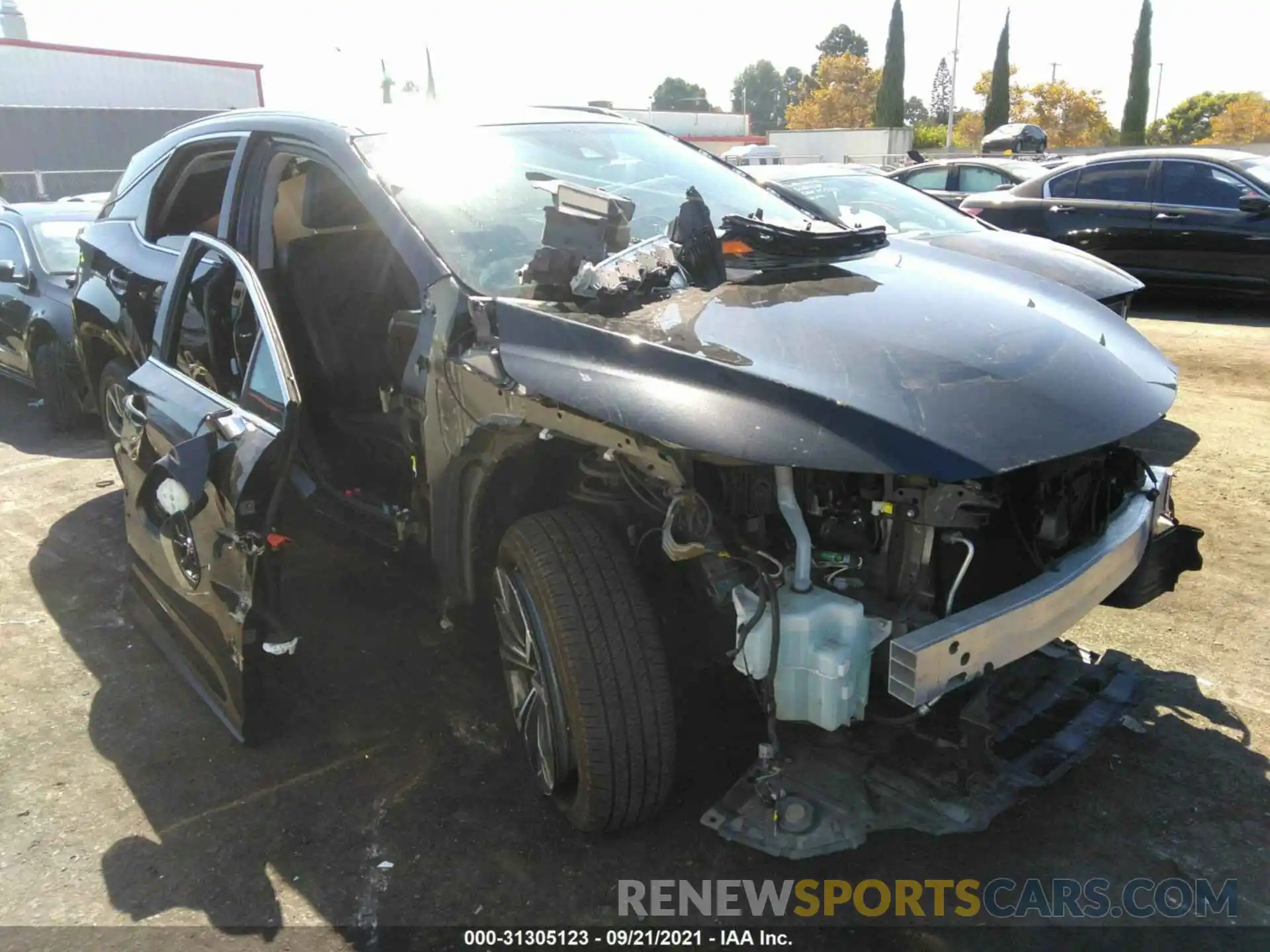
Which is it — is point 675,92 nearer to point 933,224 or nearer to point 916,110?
point 916,110

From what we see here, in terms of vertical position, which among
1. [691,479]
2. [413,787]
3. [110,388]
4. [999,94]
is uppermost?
[999,94]

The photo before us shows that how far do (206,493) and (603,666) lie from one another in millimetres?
1255

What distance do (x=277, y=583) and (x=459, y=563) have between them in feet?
1.63

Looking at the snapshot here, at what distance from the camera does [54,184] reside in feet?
75.2

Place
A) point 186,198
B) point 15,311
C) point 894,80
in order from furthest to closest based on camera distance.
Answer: point 894,80 < point 15,311 < point 186,198

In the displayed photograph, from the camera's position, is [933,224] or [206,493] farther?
[933,224]

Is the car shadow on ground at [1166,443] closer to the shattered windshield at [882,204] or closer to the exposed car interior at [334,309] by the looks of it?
the shattered windshield at [882,204]

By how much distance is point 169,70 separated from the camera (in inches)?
1417

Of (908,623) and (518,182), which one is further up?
(518,182)

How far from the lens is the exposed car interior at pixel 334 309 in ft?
11.8

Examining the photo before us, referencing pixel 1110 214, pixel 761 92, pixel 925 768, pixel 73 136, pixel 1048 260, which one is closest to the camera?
pixel 925 768

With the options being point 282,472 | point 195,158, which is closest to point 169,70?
point 195,158

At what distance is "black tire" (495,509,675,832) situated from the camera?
2.34 m

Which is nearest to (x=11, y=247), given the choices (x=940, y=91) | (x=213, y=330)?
(x=213, y=330)
